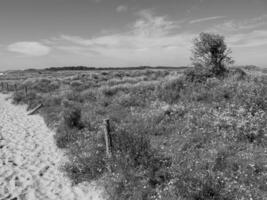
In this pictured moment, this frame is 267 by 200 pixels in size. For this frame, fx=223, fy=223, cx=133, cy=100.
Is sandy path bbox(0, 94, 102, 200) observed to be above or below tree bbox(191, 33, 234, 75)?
below

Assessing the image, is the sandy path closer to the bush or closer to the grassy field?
the grassy field

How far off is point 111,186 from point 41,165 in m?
2.98

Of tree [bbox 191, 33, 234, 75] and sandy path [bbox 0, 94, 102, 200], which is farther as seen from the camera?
tree [bbox 191, 33, 234, 75]

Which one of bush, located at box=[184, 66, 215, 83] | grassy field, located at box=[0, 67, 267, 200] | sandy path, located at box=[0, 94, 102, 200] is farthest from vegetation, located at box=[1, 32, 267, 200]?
bush, located at box=[184, 66, 215, 83]

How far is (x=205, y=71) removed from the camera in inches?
667

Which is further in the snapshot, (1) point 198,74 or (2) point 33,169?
(1) point 198,74

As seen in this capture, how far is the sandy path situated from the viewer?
17.2ft

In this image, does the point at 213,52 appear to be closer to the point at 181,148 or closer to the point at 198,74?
the point at 198,74

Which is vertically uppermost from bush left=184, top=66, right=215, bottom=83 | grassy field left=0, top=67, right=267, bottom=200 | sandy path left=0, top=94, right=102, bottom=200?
bush left=184, top=66, right=215, bottom=83

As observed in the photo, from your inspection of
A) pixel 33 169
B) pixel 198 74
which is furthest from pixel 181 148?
pixel 198 74

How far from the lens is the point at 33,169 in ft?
21.7

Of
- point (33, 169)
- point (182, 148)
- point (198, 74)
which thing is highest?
point (198, 74)

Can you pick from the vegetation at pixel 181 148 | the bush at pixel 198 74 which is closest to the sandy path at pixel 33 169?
the vegetation at pixel 181 148

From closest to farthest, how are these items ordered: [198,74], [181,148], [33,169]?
[33,169] < [181,148] < [198,74]
